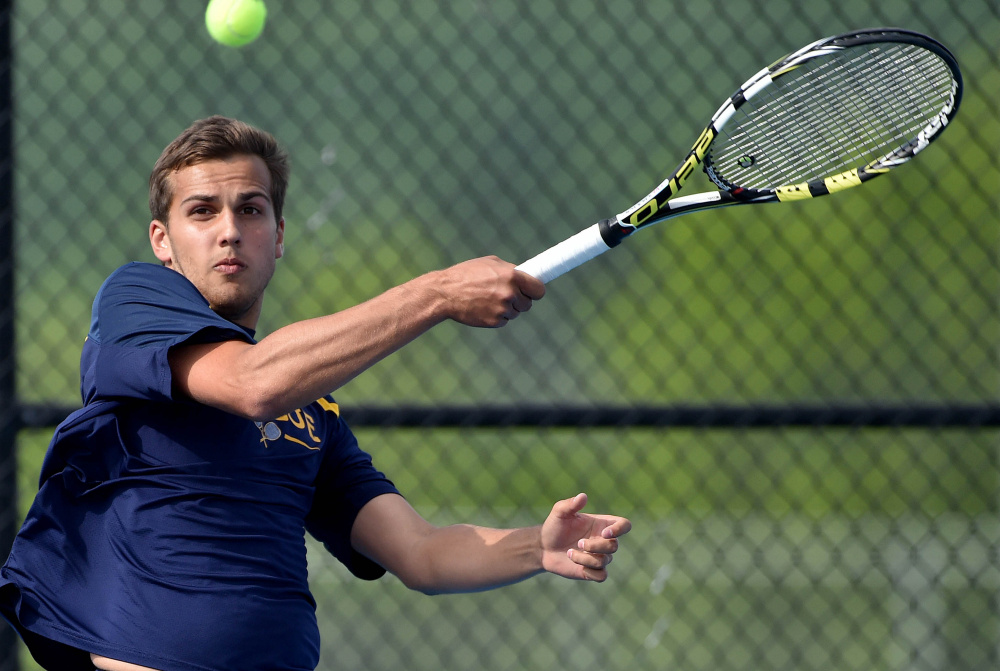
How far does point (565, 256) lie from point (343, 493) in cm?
64

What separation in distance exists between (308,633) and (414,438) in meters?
6.24

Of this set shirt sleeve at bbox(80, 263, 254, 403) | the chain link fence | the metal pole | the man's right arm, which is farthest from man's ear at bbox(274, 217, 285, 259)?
the chain link fence

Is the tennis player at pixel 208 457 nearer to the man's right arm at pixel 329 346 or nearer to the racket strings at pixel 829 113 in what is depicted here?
the man's right arm at pixel 329 346

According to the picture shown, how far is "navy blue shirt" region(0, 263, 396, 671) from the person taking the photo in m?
1.56

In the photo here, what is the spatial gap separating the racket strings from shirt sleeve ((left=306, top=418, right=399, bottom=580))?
2.74ft

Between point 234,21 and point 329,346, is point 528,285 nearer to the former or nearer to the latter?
point 329,346

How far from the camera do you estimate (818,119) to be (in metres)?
2.10

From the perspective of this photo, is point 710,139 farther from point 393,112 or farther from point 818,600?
point 818,600

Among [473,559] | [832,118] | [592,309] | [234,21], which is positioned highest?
[234,21]

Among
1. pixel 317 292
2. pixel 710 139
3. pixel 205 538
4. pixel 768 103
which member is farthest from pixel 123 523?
pixel 317 292

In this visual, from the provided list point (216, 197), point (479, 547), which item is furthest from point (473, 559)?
point (216, 197)

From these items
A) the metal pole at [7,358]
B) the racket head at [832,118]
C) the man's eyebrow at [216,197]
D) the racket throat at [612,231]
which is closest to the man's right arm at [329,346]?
the racket throat at [612,231]

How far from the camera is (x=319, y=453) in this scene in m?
1.82

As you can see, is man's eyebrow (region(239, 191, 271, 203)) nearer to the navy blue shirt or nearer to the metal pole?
the navy blue shirt
